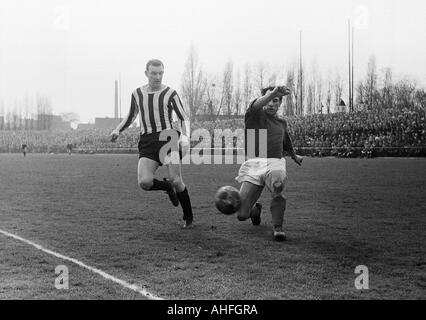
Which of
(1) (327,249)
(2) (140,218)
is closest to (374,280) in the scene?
(1) (327,249)

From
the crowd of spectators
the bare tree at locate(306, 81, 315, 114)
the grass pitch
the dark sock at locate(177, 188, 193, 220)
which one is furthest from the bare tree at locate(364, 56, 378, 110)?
the dark sock at locate(177, 188, 193, 220)

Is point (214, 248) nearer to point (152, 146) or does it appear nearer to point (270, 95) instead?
point (270, 95)

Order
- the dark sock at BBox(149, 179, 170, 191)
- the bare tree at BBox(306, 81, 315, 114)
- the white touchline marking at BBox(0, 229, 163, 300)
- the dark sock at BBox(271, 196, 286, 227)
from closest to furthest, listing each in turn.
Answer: the white touchline marking at BBox(0, 229, 163, 300) < the dark sock at BBox(271, 196, 286, 227) < the dark sock at BBox(149, 179, 170, 191) < the bare tree at BBox(306, 81, 315, 114)

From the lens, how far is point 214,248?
19.1 feet

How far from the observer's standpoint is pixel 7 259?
522 centimetres

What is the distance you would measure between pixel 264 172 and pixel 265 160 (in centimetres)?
16

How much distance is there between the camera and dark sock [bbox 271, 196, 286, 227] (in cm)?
634

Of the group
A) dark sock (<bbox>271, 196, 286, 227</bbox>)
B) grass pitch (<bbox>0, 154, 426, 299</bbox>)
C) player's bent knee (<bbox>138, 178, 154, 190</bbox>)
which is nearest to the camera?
grass pitch (<bbox>0, 154, 426, 299</bbox>)

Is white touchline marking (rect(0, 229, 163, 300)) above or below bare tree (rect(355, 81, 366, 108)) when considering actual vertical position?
below

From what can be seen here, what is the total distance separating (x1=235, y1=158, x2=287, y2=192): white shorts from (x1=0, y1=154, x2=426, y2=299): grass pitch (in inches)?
26.2

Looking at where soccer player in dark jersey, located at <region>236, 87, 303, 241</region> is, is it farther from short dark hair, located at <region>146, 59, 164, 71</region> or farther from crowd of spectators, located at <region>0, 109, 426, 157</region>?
crowd of spectators, located at <region>0, 109, 426, 157</region>

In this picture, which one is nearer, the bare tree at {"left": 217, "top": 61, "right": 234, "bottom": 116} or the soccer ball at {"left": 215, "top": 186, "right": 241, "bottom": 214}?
the soccer ball at {"left": 215, "top": 186, "right": 241, "bottom": 214}

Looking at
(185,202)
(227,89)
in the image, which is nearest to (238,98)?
(227,89)
